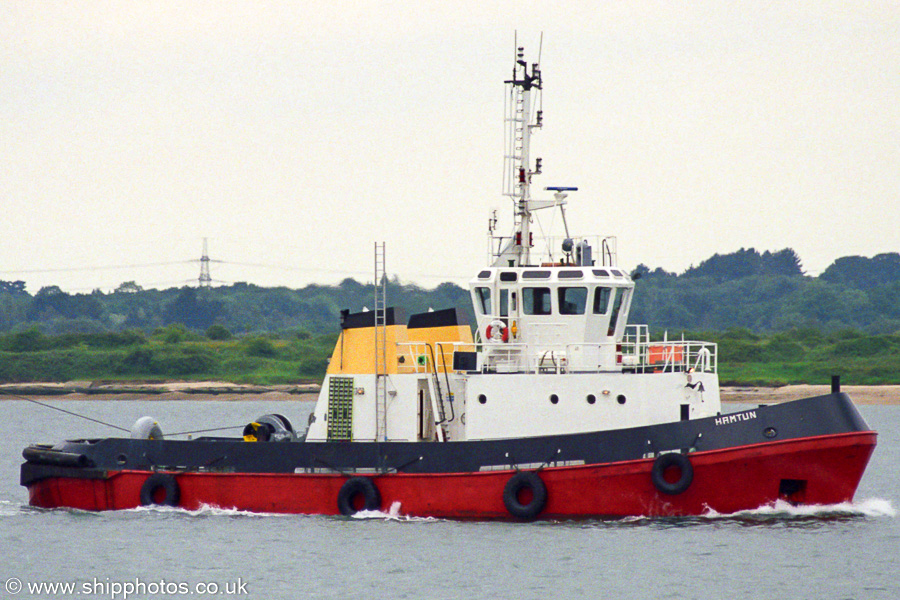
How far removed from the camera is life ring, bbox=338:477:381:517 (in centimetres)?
2009

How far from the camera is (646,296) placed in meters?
81.1

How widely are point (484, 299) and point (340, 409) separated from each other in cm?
296

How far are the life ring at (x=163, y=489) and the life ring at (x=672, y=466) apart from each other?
788 centimetres

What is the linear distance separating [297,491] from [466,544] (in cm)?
341

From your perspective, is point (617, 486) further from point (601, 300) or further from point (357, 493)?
point (357, 493)

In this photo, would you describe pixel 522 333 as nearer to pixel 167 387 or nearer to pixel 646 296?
pixel 167 387

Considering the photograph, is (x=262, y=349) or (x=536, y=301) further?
(x=262, y=349)

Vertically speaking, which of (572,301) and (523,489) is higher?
(572,301)

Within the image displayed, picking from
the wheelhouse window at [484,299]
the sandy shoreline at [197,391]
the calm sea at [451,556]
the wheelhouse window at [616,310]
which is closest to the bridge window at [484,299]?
the wheelhouse window at [484,299]

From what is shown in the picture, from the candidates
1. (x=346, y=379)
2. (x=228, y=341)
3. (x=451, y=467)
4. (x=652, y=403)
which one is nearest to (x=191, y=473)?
(x=346, y=379)

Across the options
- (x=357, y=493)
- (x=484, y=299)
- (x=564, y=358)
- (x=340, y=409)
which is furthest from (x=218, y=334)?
(x=564, y=358)

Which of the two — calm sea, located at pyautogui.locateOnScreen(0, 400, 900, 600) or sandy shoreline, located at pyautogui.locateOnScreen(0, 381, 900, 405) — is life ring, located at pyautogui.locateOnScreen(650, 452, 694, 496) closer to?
calm sea, located at pyautogui.locateOnScreen(0, 400, 900, 600)

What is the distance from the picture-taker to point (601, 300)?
20.9 m

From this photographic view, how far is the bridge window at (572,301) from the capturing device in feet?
68.1
